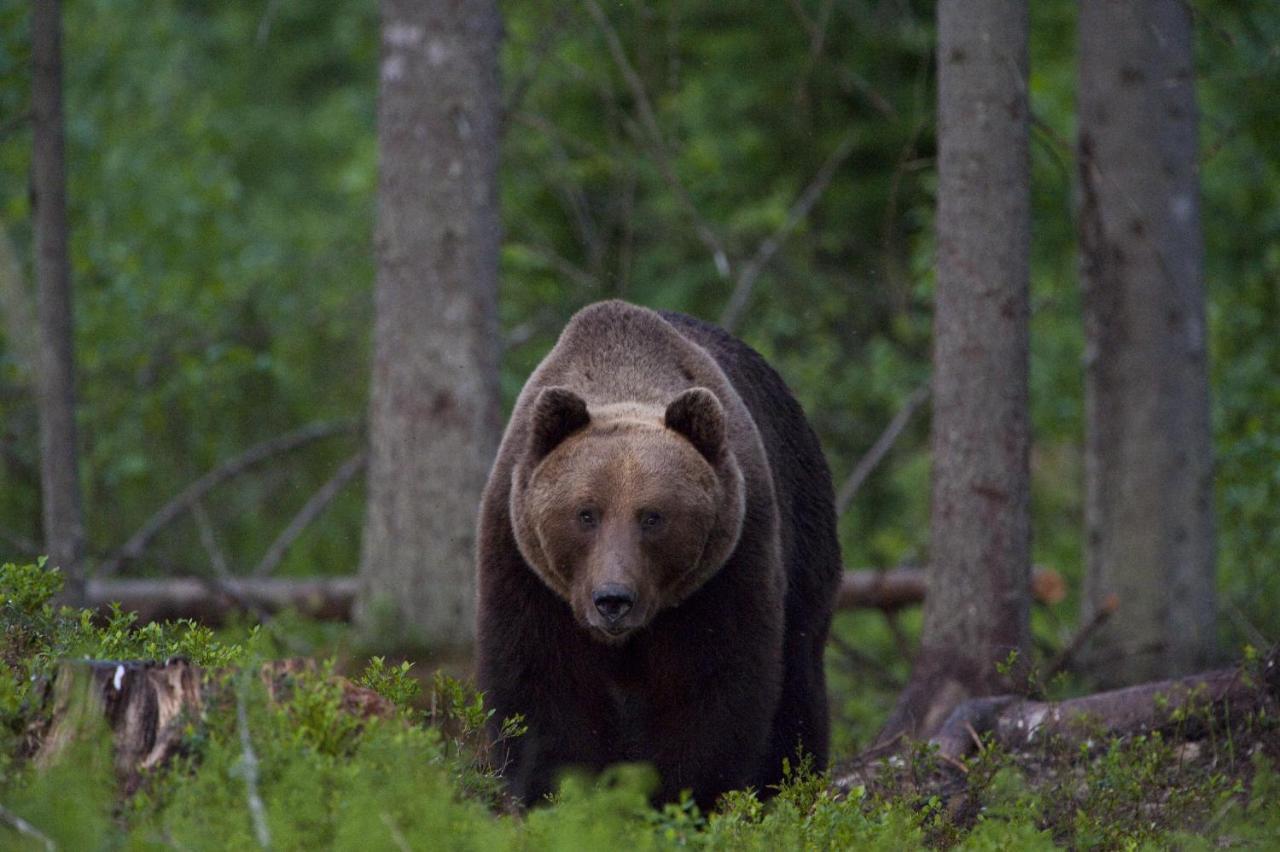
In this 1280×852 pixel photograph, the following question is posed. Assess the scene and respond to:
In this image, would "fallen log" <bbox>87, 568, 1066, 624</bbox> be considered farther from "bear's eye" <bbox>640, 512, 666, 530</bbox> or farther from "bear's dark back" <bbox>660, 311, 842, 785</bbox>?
"bear's eye" <bbox>640, 512, 666, 530</bbox>

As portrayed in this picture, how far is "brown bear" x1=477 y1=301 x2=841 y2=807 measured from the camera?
555 cm

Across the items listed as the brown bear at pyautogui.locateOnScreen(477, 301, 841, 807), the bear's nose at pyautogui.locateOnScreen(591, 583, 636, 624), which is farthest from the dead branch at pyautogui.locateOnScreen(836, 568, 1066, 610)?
the bear's nose at pyautogui.locateOnScreen(591, 583, 636, 624)

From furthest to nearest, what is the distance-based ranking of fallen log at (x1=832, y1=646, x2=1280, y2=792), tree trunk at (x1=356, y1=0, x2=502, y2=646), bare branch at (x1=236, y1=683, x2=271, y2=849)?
tree trunk at (x1=356, y1=0, x2=502, y2=646), fallen log at (x1=832, y1=646, x2=1280, y2=792), bare branch at (x1=236, y1=683, x2=271, y2=849)

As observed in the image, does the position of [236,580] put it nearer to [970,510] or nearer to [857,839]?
[970,510]

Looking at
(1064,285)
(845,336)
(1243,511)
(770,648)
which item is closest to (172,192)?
(845,336)

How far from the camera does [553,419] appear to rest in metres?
5.69

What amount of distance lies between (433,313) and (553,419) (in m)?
3.22

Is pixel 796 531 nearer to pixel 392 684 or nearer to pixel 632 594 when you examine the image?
pixel 632 594

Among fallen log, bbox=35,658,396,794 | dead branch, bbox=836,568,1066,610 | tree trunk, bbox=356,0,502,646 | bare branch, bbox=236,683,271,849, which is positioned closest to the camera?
bare branch, bbox=236,683,271,849

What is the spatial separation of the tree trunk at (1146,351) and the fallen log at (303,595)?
1.31 m

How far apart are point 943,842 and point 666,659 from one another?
123 centimetres

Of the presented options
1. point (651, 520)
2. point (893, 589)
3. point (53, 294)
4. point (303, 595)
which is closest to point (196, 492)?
point (303, 595)

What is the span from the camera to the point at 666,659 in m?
5.75

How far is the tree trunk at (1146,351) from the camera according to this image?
912cm
